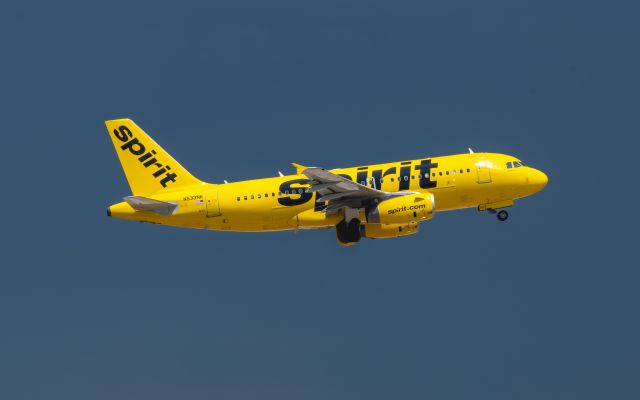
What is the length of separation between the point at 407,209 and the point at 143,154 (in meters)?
21.2

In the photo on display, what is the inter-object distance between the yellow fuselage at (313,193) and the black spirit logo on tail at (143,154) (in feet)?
7.63

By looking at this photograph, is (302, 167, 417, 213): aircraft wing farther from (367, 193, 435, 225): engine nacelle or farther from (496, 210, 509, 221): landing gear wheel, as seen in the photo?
(496, 210, 509, 221): landing gear wheel

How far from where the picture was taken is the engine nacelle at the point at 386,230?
3344 inches

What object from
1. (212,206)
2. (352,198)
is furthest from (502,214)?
(212,206)

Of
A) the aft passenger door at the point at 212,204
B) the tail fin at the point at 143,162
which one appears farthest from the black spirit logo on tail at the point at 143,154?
the aft passenger door at the point at 212,204

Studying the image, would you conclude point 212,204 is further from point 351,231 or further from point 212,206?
point 351,231

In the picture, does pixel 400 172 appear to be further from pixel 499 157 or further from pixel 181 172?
pixel 181 172

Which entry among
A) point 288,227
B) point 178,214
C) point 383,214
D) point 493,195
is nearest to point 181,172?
point 178,214

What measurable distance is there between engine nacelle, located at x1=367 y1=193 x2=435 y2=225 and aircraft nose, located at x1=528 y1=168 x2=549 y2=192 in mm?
8730

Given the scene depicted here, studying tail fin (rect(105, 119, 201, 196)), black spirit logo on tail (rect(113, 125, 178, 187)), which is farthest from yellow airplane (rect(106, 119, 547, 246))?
black spirit logo on tail (rect(113, 125, 178, 187))

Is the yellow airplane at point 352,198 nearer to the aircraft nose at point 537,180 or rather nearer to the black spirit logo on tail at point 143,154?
the aircraft nose at point 537,180

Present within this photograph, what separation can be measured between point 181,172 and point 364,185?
1430 cm

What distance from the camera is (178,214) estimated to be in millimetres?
83562

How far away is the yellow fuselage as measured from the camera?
82438 mm
